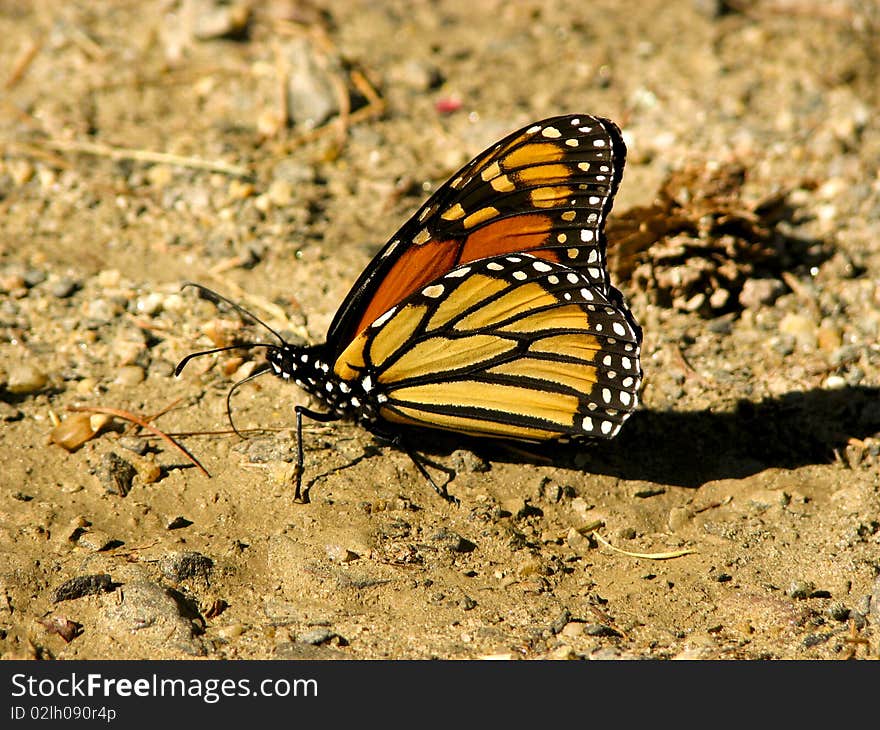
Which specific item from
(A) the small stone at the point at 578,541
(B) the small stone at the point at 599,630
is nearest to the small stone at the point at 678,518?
(A) the small stone at the point at 578,541

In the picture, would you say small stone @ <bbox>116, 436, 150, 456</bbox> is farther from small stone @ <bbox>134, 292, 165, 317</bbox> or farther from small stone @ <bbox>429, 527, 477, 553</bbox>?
small stone @ <bbox>429, 527, 477, 553</bbox>

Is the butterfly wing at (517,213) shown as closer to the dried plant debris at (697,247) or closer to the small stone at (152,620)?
the dried plant debris at (697,247)

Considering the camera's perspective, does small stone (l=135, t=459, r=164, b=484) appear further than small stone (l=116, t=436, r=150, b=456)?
No

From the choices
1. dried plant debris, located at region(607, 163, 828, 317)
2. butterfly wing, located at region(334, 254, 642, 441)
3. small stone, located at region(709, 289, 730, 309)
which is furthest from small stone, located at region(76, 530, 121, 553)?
small stone, located at region(709, 289, 730, 309)

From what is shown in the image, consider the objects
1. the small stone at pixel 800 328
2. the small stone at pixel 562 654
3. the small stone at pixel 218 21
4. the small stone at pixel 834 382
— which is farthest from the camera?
the small stone at pixel 218 21

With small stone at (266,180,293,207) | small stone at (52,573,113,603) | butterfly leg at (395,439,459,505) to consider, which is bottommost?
small stone at (52,573,113,603)

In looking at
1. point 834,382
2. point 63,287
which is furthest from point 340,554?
point 834,382
